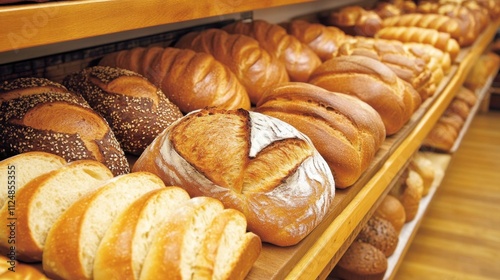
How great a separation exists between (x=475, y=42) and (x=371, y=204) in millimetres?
2948

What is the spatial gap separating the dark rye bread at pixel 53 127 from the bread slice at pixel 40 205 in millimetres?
227

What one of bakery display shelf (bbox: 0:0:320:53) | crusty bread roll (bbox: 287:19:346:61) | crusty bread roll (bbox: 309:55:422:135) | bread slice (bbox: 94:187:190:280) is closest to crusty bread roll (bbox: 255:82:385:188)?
crusty bread roll (bbox: 309:55:422:135)

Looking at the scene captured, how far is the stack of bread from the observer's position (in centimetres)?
92

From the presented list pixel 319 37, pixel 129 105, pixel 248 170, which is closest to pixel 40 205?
pixel 248 170

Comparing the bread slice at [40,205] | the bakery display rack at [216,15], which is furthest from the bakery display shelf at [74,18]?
the bread slice at [40,205]

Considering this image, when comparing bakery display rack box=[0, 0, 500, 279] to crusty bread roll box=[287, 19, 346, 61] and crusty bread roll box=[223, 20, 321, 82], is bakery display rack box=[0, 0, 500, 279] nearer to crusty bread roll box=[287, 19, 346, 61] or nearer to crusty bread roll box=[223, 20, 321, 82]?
crusty bread roll box=[223, 20, 321, 82]

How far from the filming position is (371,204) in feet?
5.66

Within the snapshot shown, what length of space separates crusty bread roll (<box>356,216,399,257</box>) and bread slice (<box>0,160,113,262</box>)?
1475 millimetres

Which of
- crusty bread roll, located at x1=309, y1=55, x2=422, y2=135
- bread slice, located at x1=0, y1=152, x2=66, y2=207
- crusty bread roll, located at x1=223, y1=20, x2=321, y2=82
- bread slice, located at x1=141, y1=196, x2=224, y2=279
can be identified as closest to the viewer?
bread slice, located at x1=141, y1=196, x2=224, y2=279

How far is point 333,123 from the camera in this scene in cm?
160

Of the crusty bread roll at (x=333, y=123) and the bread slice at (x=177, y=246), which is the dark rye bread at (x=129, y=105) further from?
the bread slice at (x=177, y=246)

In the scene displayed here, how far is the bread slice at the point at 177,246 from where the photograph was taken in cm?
90

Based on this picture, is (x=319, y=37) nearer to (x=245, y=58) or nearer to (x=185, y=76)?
(x=245, y=58)

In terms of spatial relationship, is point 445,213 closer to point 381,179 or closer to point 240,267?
point 381,179
